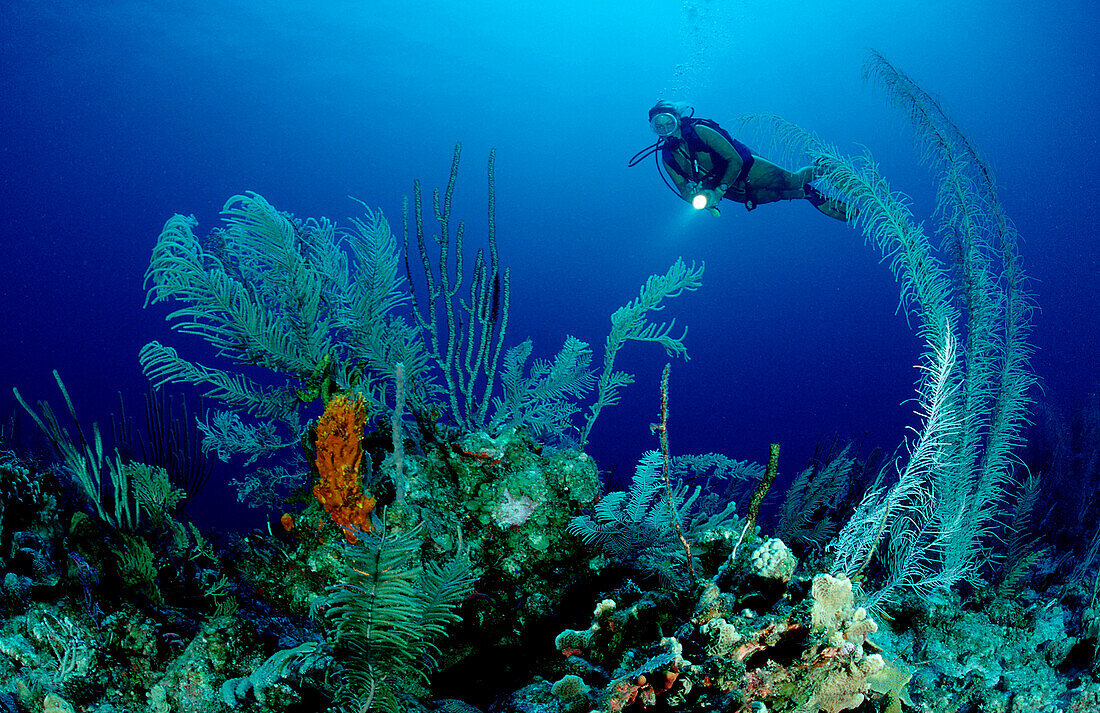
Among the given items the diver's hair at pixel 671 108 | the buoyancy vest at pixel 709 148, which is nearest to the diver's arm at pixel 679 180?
the buoyancy vest at pixel 709 148

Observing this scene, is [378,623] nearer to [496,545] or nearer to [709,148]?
[496,545]

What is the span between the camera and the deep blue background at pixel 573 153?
31234 millimetres

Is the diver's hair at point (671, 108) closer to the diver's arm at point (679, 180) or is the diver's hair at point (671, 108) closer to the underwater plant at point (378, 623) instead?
the diver's arm at point (679, 180)

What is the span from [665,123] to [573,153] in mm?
47830

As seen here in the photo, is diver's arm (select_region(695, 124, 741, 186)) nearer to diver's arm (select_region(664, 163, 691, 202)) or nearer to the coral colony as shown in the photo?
diver's arm (select_region(664, 163, 691, 202))

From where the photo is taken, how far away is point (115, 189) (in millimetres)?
43938

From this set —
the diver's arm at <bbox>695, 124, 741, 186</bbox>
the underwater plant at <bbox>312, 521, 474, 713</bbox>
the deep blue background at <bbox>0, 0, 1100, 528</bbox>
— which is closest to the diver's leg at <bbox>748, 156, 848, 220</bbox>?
the diver's arm at <bbox>695, 124, 741, 186</bbox>

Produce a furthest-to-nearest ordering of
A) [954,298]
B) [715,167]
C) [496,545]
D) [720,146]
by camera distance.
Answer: [715,167] → [720,146] → [954,298] → [496,545]

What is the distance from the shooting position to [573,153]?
167 feet

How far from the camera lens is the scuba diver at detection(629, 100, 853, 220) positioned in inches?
261

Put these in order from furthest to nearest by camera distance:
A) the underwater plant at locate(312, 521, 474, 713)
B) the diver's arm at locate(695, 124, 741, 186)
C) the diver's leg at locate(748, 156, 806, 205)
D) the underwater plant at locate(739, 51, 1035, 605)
Answer: the diver's leg at locate(748, 156, 806, 205) → the diver's arm at locate(695, 124, 741, 186) → the underwater plant at locate(739, 51, 1035, 605) → the underwater plant at locate(312, 521, 474, 713)

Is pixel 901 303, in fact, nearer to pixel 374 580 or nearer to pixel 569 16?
pixel 374 580

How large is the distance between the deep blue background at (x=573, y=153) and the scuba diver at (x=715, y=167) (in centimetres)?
2225

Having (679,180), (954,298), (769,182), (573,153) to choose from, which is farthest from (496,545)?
(573,153)
